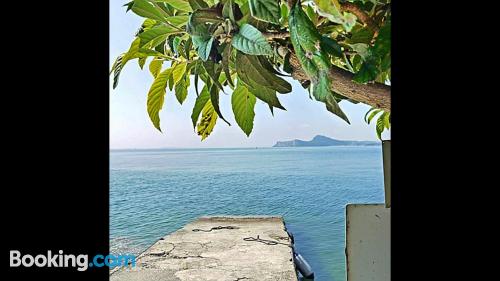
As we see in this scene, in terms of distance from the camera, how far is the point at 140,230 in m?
1.04

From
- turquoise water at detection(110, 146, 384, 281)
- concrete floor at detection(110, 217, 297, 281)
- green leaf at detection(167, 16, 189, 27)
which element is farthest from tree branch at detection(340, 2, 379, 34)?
concrete floor at detection(110, 217, 297, 281)

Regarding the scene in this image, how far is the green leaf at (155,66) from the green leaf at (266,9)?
20cm

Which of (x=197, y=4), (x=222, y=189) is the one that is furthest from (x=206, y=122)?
(x=222, y=189)

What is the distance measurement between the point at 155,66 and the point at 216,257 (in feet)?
6.69

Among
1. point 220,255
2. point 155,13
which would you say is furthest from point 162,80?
point 220,255

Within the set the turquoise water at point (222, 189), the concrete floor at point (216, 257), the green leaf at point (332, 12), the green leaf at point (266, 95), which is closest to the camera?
the green leaf at point (332, 12)

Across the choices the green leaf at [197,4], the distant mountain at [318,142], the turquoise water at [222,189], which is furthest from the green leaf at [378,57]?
the turquoise water at [222,189]

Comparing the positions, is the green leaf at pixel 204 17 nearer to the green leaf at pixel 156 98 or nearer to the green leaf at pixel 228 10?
the green leaf at pixel 228 10

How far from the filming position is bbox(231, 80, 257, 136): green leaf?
0.34m

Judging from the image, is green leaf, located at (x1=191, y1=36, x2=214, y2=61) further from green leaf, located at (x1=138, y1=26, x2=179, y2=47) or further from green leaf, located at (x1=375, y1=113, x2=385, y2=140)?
green leaf, located at (x1=375, y1=113, x2=385, y2=140)

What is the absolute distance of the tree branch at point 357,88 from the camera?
272 millimetres
